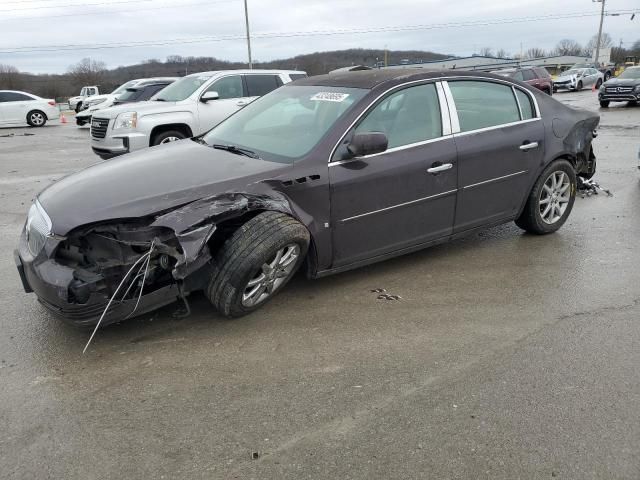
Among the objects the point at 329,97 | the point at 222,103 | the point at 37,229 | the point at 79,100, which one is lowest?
the point at 79,100

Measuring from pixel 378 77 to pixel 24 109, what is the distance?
2203 cm

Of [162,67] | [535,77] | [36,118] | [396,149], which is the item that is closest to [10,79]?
[162,67]

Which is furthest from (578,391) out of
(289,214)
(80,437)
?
(80,437)

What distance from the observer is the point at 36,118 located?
2275cm

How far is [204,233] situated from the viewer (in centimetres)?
347

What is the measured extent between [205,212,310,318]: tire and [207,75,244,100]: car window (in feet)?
26.2

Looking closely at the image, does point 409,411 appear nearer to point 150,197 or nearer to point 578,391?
point 578,391

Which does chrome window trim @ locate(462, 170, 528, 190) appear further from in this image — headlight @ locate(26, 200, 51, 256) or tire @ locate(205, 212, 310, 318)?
headlight @ locate(26, 200, 51, 256)

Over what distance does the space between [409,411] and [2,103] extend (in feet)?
77.8

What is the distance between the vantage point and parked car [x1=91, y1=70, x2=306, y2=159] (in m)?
9.90

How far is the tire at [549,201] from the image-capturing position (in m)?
5.32

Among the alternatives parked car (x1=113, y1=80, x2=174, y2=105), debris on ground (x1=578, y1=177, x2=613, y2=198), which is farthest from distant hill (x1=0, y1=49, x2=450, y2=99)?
debris on ground (x1=578, y1=177, x2=613, y2=198)

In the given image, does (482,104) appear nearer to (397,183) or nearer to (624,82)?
(397,183)

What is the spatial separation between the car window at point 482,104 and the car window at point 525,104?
7 cm
